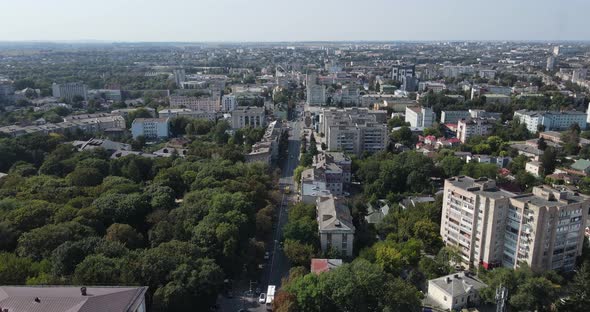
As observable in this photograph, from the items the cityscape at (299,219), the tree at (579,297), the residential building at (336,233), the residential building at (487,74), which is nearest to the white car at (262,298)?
the cityscape at (299,219)

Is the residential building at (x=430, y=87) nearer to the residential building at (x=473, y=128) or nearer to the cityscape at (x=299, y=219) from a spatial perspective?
the cityscape at (x=299, y=219)

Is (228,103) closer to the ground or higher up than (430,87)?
closer to the ground

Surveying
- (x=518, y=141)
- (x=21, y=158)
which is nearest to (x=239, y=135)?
(x=21, y=158)

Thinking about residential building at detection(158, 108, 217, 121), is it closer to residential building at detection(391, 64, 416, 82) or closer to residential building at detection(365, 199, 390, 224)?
residential building at detection(365, 199, 390, 224)

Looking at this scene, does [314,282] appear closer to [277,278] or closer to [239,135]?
[277,278]

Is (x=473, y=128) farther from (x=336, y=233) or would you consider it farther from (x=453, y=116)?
(x=336, y=233)

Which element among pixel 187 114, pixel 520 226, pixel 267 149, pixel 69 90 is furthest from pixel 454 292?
pixel 69 90

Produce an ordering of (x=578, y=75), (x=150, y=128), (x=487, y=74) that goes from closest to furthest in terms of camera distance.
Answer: (x=150, y=128), (x=578, y=75), (x=487, y=74)
